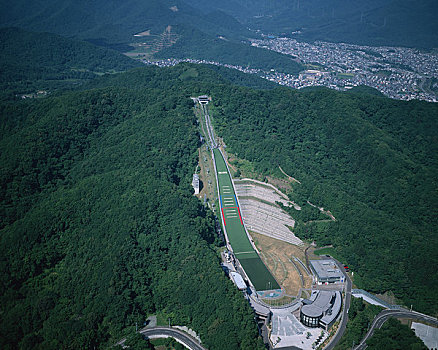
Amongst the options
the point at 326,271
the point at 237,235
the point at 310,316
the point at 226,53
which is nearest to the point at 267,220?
the point at 237,235

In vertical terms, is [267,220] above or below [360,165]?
below

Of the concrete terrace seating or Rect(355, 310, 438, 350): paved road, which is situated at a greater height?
the concrete terrace seating

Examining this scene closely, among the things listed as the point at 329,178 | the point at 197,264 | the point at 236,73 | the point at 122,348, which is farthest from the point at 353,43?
the point at 122,348

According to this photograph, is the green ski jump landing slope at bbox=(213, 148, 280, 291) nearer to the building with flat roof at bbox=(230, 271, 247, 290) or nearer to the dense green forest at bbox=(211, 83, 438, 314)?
the building with flat roof at bbox=(230, 271, 247, 290)

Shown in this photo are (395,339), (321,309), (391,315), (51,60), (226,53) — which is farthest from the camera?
(226,53)

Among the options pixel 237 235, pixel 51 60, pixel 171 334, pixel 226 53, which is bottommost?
pixel 171 334

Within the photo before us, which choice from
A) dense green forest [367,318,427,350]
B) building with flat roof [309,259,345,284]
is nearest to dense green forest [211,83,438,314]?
building with flat roof [309,259,345,284]

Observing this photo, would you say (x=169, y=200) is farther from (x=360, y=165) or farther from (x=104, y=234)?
(x=360, y=165)
